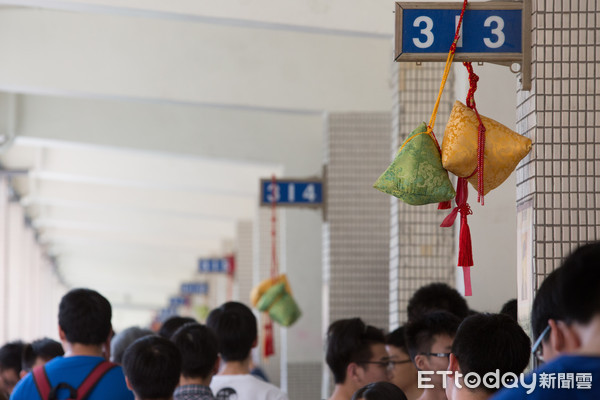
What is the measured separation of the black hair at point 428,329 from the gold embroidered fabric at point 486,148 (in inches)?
21.1

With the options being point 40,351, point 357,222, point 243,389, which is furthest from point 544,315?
point 357,222

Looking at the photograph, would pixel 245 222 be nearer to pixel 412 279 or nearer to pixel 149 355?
pixel 412 279

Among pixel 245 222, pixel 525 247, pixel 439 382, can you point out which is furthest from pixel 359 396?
pixel 245 222

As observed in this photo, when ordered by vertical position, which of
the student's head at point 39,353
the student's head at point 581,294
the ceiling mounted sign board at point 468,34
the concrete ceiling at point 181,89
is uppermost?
the concrete ceiling at point 181,89

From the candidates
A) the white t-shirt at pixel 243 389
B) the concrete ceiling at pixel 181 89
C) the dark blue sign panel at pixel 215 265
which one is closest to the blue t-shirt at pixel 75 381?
the white t-shirt at pixel 243 389

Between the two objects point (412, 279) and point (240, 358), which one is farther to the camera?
point (412, 279)

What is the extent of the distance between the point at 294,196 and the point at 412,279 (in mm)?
3358

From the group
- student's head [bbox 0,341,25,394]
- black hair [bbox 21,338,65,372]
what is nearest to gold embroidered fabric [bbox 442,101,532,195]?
black hair [bbox 21,338,65,372]

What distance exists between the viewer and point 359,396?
3.21m

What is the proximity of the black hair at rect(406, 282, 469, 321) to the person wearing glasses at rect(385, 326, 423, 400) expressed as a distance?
0.30m

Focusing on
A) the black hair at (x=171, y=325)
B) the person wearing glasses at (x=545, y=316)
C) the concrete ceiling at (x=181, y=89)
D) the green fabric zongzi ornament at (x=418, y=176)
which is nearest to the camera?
the person wearing glasses at (x=545, y=316)

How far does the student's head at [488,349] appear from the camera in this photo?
270 cm

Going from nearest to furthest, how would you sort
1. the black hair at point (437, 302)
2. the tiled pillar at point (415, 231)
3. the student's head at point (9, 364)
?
the black hair at point (437, 302), the student's head at point (9, 364), the tiled pillar at point (415, 231)

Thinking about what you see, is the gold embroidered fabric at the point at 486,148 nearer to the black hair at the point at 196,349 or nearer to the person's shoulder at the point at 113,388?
the black hair at the point at 196,349
